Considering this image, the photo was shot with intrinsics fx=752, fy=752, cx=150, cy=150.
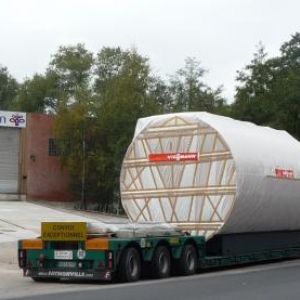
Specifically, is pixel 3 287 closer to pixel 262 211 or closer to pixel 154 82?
pixel 262 211

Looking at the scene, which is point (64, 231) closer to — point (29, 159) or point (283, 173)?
point (283, 173)

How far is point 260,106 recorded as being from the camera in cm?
4284

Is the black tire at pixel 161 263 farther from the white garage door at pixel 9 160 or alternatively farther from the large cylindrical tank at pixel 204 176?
the white garage door at pixel 9 160

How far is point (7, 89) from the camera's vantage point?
268ft

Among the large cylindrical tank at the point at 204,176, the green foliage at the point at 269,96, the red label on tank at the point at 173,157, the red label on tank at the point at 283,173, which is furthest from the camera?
the green foliage at the point at 269,96

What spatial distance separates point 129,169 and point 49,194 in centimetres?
2359

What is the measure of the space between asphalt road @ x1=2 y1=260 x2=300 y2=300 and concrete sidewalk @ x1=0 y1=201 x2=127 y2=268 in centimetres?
423

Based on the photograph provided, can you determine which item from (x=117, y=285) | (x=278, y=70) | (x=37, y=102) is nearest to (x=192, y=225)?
(x=117, y=285)

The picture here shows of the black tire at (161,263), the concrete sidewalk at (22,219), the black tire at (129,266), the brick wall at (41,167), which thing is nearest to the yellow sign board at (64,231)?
the black tire at (129,266)

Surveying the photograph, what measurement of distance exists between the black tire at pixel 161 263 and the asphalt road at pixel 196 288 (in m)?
0.28

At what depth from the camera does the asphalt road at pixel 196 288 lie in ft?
44.8

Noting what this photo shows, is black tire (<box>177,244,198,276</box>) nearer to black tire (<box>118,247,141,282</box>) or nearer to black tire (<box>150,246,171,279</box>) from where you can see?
black tire (<box>150,246,171,279</box>)

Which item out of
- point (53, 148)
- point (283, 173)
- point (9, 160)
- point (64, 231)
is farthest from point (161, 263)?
point (53, 148)

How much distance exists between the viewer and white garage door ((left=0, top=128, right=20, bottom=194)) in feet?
142
